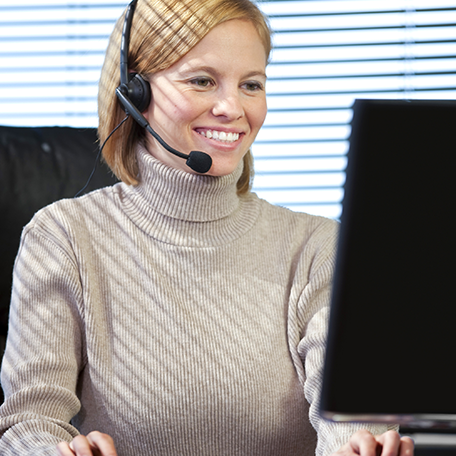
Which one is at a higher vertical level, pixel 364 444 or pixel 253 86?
pixel 253 86

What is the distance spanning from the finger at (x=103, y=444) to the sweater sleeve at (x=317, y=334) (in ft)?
1.18

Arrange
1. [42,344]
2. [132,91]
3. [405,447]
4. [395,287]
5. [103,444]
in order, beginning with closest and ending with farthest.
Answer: [395,287]
[405,447]
[103,444]
[42,344]
[132,91]

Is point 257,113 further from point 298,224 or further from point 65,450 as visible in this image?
point 65,450

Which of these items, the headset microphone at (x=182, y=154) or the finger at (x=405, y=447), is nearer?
the finger at (x=405, y=447)

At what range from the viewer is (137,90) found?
114cm

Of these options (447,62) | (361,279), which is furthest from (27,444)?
(447,62)

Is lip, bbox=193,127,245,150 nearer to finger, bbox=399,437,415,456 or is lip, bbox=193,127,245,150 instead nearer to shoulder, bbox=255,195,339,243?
shoulder, bbox=255,195,339,243

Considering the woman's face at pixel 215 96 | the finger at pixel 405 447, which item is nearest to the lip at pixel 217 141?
the woman's face at pixel 215 96

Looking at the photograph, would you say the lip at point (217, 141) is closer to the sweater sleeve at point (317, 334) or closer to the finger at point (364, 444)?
the sweater sleeve at point (317, 334)

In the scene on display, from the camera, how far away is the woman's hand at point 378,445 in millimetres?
567

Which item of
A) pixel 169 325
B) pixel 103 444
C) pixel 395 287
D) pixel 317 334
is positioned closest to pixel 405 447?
pixel 395 287

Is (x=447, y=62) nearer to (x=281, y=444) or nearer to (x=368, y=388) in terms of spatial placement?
(x=281, y=444)

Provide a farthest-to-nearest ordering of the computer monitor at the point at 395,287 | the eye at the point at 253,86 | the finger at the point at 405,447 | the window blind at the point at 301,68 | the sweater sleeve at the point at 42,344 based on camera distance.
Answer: the window blind at the point at 301,68, the eye at the point at 253,86, the sweater sleeve at the point at 42,344, the finger at the point at 405,447, the computer monitor at the point at 395,287

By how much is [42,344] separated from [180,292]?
26 centimetres
